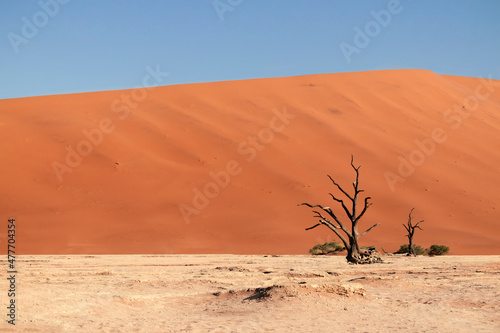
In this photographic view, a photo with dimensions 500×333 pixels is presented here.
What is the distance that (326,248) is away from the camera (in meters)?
23.0

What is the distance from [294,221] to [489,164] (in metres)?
15.6

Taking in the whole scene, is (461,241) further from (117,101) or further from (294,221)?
(117,101)

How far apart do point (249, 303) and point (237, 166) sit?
77.1 feet

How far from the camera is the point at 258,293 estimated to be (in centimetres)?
883

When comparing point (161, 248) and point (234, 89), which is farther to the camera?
point (234, 89)

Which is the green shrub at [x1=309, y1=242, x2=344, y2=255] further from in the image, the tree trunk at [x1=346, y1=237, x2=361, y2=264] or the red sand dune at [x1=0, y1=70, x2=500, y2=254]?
the tree trunk at [x1=346, y1=237, x2=361, y2=264]

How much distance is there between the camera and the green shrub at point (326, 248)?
2242 centimetres

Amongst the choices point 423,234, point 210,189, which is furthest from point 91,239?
point 423,234

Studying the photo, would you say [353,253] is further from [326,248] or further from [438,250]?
[438,250]

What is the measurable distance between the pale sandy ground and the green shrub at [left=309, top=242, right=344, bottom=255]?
33.2ft

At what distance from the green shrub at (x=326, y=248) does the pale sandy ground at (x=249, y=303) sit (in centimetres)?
1011

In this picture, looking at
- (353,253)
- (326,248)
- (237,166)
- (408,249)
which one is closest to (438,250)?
(408,249)

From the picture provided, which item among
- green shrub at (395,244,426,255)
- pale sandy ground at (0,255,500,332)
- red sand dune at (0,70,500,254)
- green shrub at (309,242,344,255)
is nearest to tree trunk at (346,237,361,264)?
pale sandy ground at (0,255,500,332)

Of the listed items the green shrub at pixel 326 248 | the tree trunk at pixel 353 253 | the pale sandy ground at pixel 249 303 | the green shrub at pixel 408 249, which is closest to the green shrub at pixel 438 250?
the green shrub at pixel 408 249
